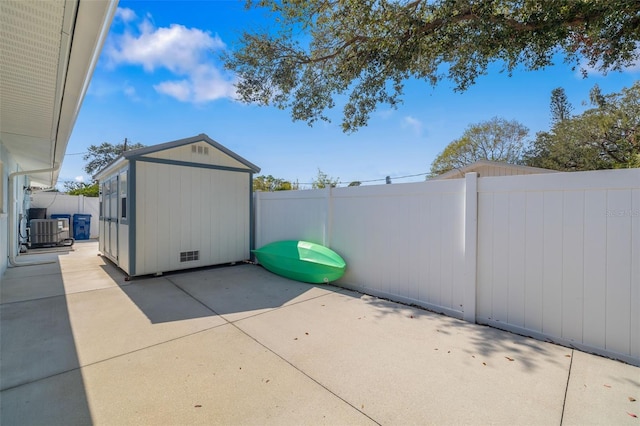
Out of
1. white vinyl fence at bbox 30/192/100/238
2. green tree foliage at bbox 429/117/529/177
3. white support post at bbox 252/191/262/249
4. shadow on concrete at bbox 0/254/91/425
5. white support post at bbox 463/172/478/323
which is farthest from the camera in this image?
green tree foliage at bbox 429/117/529/177

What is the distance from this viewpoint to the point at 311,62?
5.68m

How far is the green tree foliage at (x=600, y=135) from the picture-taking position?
39.6ft

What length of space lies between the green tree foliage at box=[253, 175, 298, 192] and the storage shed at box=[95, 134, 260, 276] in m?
10.1

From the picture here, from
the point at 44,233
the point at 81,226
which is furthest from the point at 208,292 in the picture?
the point at 81,226

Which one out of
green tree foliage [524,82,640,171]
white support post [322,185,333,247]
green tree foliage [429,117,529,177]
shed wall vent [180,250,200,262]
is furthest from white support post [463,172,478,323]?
green tree foliage [429,117,529,177]

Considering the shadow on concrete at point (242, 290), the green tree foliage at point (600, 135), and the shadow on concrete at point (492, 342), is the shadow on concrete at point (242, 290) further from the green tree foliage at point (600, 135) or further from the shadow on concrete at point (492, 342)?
the green tree foliage at point (600, 135)

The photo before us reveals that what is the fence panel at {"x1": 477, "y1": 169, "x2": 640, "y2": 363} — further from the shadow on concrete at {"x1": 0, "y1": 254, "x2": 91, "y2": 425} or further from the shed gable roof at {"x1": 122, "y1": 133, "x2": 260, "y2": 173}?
the shed gable roof at {"x1": 122, "y1": 133, "x2": 260, "y2": 173}

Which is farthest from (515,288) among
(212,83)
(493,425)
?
(212,83)

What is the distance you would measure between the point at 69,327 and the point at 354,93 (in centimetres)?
609

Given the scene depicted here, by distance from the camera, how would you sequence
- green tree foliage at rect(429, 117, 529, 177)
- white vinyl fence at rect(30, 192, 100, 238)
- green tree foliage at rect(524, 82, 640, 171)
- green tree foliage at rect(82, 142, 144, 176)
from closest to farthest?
1. green tree foliage at rect(524, 82, 640, 171)
2. white vinyl fence at rect(30, 192, 100, 238)
3. green tree foliage at rect(429, 117, 529, 177)
4. green tree foliage at rect(82, 142, 144, 176)

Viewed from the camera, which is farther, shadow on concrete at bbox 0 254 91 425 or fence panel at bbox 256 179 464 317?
fence panel at bbox 256 179 464 317

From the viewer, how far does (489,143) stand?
822 inches

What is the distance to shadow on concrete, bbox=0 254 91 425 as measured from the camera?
189 cm

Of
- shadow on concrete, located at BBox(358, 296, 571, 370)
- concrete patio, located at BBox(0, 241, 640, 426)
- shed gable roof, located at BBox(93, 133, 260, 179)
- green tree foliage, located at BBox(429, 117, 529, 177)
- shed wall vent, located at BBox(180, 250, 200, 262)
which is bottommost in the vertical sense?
shadow on concrete, located at BBox(358, 296, 571, 370)
